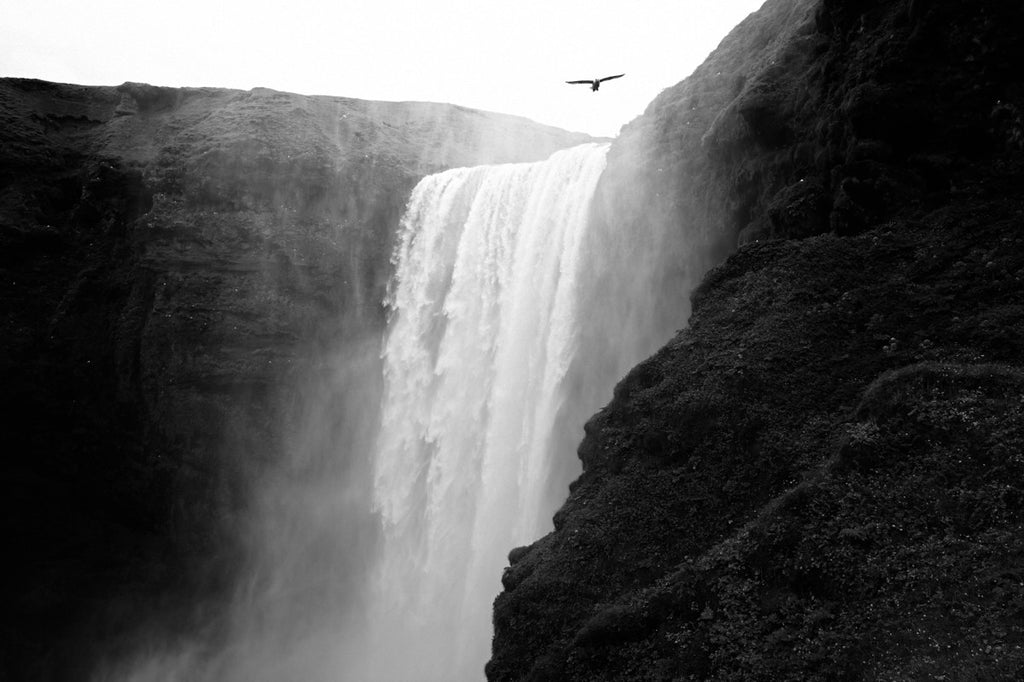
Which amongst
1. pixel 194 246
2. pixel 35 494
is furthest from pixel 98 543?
pixel 194 246

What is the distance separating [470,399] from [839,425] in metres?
11.2

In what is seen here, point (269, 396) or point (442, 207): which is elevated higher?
point (442, 207)

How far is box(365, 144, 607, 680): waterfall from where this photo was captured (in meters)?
16.1

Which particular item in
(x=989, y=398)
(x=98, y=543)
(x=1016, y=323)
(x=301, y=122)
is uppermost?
(x=301, y=122)

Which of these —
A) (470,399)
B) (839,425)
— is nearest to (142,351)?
(470,399)

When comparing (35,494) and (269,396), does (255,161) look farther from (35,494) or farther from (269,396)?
(35,494)

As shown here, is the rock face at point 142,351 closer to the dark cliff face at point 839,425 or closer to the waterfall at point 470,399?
the waterfall at point 470,399

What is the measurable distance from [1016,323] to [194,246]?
73.7 ft

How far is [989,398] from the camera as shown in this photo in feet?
25.1

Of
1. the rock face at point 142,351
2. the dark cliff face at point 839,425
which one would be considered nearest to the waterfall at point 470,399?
the rock face at point 142,351

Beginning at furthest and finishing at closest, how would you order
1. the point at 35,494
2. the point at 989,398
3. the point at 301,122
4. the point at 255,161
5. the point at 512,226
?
1. the point at 301,122
2. the point at 255,161
3. the point at 35,494
4. the point at 512,226
5. the point at 989,398

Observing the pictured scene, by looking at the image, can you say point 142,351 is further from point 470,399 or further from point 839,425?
point 839,425

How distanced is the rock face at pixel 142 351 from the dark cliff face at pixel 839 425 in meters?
14.4

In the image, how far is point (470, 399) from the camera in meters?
18.7
